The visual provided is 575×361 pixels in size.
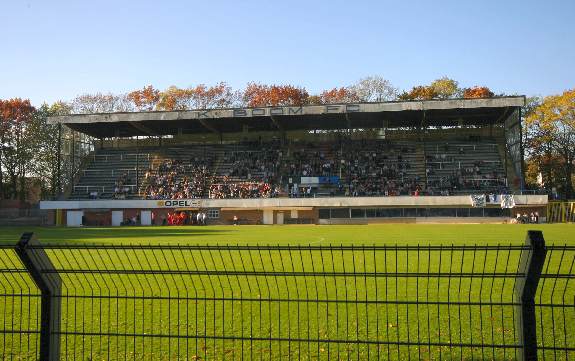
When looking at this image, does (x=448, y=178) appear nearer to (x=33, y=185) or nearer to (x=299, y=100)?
(x=299, y=100)

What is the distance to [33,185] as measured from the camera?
262ft

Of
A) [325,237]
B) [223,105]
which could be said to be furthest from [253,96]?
[325,237]

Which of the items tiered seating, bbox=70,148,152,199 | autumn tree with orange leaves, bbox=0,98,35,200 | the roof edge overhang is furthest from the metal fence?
autumn tree with orange leaves, bbox=0,98,35,200

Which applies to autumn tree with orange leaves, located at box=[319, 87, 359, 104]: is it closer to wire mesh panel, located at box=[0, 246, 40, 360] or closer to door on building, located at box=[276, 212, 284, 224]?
Result: door on building, located at box=[276, 212, 284, 224]

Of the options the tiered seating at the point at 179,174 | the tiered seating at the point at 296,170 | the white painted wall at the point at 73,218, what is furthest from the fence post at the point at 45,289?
the white painted wall at the point at 73,218

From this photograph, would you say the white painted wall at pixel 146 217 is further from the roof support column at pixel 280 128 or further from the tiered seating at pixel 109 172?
the roof support column at pixel 280 128

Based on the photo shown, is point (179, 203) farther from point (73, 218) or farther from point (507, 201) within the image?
point (507, 201)

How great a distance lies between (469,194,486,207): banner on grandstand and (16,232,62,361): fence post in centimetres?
5368

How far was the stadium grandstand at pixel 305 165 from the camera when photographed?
187 feet

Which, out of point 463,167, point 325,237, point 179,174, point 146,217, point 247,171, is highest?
point 463,167

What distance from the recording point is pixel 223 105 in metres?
79.0

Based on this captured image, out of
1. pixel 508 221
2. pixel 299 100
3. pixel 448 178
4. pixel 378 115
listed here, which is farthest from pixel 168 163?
pixel 508 221

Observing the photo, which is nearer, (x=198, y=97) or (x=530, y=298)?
(x=530, y=298)

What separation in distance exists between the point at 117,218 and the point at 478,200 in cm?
3828
